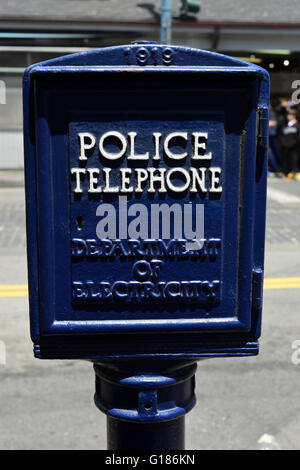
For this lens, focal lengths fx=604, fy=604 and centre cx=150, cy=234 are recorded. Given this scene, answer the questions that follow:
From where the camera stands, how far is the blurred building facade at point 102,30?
43.2 ft

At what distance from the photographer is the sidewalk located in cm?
1213

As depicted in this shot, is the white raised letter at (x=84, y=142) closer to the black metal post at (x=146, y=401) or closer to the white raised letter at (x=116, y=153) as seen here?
the white raised letter at (x=116, y=153)

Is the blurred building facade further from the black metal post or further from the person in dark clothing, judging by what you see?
the black metal post

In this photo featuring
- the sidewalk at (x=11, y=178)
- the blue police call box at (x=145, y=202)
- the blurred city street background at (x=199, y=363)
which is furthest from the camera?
the sidewalk at (x=11, y=178)

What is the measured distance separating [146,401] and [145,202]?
58cm

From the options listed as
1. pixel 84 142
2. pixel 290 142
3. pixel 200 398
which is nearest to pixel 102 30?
pixel 290 142

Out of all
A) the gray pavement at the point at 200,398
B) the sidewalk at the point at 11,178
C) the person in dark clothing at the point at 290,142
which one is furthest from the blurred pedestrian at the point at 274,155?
the gray pavement at the point at 200,398

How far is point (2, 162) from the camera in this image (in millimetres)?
13609

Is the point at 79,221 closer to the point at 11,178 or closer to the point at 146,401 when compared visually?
the point at 146,401

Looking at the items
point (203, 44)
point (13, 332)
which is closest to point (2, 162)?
point (203, 44)

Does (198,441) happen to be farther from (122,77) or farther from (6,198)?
(6,198)

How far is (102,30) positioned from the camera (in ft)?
44.0

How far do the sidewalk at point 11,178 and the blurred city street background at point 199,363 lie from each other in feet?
0.14

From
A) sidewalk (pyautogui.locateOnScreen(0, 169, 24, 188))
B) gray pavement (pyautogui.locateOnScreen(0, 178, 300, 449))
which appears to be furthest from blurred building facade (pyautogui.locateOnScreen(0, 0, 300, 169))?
gray pavement (pyautogui.locateOnScreen(0, 178, 300, 449))
